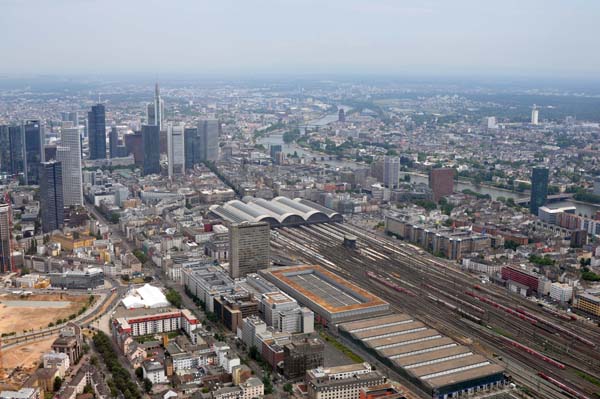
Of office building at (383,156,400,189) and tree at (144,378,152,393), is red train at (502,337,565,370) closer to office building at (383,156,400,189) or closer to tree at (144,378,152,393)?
tree at (144,378,152,393)

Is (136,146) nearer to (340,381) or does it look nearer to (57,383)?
(57,383)

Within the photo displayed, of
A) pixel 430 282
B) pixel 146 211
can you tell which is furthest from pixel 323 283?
pixel 146 211

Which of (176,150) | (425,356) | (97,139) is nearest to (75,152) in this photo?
(176,150)

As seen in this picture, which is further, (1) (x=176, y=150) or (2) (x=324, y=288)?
(1) (x=176, y=150)

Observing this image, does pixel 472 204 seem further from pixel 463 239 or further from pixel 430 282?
pixel 430 282

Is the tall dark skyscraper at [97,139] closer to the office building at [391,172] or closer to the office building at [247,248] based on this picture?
the office building at [391,172]

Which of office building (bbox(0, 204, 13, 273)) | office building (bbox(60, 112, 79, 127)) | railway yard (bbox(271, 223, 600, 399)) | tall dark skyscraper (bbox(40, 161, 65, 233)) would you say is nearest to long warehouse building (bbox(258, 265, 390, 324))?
railway yard (bbox(271, 223, 600, 399))
